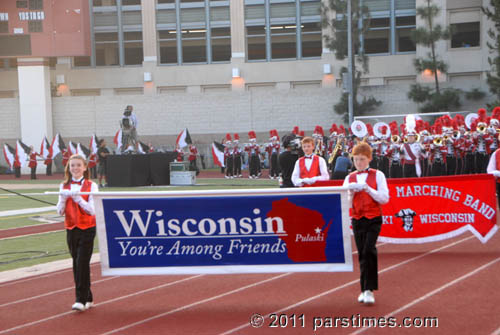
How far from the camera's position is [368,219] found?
22.2ft

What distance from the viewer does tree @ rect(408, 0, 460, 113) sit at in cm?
3797

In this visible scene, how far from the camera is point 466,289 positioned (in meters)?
7.32

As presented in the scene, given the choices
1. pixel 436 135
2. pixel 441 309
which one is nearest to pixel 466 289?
pixel 441 309

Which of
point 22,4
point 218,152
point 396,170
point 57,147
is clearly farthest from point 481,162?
point 22,4

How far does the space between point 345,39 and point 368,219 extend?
33.6 m

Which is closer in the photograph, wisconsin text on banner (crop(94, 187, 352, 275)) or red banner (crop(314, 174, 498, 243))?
wisconsin text on banner (crop(94, 187, 352, 275))

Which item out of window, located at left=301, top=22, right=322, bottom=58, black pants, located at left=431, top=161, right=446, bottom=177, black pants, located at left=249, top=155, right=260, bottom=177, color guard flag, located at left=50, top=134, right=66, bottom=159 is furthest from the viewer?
window, located at left=301, top=22, right=322, bottom=58

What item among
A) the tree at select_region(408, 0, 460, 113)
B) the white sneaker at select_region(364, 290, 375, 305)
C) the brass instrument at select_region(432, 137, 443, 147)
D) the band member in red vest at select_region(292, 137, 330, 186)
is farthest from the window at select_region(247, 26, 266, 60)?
the white sneaker at select_region(364, 290, 375, 305)

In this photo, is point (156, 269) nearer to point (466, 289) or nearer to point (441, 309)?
point (441, 309)

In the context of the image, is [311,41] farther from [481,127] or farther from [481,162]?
[481,127]

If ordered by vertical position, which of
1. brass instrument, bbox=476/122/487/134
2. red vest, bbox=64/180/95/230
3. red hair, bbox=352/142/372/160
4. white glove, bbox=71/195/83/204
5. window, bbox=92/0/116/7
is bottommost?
red vest, bbox=64/180/95/230

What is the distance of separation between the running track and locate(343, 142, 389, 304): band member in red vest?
A: 0.24 metres

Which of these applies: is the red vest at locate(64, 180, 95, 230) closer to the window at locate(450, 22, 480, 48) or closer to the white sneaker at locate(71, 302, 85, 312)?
the white sneaker at locate(71, 302, 85, 312)

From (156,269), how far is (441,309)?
9.52 ft
